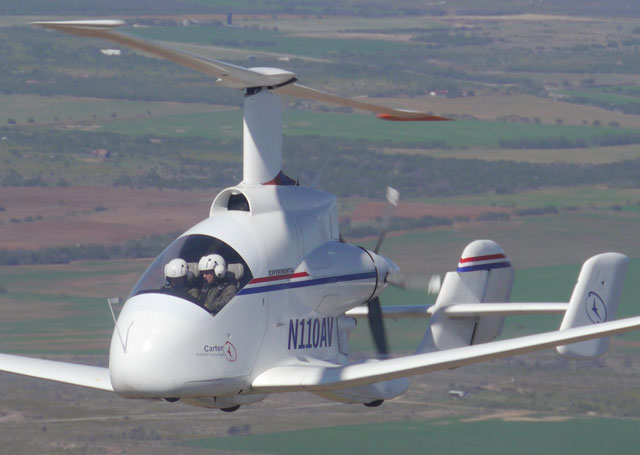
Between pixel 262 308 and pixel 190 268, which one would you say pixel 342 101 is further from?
pixel 190 268

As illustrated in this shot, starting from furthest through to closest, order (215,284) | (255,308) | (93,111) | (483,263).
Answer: (93,111) < (483,263) < (255,308) < (215,284)

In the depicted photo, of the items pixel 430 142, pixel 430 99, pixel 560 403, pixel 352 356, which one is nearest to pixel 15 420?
pixel 352 356

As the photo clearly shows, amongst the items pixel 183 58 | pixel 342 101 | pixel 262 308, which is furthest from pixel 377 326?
pixel 183 58

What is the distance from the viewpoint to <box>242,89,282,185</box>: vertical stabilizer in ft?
90.2

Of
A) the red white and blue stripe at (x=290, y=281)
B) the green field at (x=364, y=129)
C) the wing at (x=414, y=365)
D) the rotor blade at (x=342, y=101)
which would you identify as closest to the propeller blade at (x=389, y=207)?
the red white and blue stripe at (x=290, y=281)

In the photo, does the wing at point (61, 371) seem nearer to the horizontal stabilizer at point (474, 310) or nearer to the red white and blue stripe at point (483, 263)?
the horizontal stabilizer at point (474, 310)

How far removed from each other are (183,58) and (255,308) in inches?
189

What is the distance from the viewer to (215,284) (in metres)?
25.8

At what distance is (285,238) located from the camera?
27.2 m

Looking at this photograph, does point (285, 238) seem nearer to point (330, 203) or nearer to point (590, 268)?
point (330, 203)

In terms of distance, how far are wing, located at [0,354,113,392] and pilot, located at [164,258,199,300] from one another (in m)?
2.41

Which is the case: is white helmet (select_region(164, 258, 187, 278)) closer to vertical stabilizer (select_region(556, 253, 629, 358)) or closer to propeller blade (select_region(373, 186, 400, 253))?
propeller blade (select_region(373, 186, 400, 253))

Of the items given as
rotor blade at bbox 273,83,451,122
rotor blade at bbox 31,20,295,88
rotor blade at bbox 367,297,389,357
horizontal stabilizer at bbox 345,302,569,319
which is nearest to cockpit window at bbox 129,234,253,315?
rotor blade at bbox 31,20,295,88

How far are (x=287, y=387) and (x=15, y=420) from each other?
61.4m
